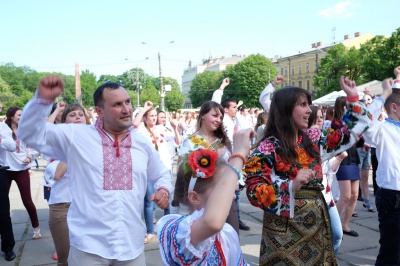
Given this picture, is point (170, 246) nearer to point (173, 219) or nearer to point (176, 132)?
point (173, 219)

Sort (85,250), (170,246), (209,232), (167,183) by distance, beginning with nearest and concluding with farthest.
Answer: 1. (209,232)
2. (170,246)
3. (85,250)
4. (167,183)

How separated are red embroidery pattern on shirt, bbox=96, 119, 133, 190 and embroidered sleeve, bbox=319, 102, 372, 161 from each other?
1450mm

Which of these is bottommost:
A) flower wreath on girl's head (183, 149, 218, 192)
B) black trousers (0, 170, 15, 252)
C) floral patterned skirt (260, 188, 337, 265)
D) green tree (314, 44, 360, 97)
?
black trousers (0, 170, 15, 252)

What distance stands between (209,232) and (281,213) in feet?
3.22

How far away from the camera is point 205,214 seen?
5.28ft

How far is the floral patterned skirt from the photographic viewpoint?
2.48 meters

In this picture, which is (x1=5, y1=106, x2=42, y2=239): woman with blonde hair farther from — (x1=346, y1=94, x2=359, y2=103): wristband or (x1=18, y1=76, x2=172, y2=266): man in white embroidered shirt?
(x1=346, y1=94, x2=359, y2=103): wristband

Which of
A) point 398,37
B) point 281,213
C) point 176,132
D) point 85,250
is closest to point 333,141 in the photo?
point 281,213

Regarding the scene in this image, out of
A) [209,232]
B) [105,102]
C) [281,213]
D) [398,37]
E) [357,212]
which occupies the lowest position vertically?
[357,212]

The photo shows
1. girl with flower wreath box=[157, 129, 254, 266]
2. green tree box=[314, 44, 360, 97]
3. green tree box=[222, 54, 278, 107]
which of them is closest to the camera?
girl with flower wreath box=[157, 129, 254, 266]

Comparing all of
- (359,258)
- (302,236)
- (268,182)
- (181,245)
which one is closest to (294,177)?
(268,182)

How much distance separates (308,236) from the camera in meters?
2.49

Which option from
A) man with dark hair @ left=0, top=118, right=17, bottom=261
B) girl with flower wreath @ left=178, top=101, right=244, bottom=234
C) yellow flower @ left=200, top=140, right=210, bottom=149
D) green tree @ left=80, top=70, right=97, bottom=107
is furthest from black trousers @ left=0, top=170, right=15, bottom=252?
green tree @ left=80, top=70, right=97, bottom=107

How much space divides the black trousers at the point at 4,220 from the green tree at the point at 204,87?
86728 mm
